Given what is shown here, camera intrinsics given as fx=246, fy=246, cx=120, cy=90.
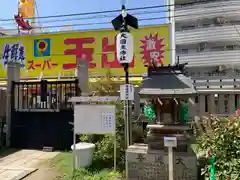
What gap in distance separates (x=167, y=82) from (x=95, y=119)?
2.17 meters

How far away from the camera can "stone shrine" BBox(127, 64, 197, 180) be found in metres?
5.11

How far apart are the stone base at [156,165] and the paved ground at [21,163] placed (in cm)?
289

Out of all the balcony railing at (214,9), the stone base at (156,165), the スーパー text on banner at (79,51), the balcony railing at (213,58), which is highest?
the balcony railing at (214,9)

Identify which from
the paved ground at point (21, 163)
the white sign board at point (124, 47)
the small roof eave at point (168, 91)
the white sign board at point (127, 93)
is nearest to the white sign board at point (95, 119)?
the white sign board at point (127, 93)

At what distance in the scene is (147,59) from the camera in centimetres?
1363

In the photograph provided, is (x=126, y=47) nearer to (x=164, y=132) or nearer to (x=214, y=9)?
(x=164, y=132)

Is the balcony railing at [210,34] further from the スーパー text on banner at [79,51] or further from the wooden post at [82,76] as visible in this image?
the wooden post at [82,76]

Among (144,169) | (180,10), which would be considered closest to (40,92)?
(144,169)

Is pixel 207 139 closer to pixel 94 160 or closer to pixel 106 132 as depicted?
pixel 106 132

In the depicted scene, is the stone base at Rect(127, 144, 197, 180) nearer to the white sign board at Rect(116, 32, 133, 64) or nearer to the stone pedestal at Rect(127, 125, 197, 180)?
the stone pedestal at Rect(127, 125, 197, 180)

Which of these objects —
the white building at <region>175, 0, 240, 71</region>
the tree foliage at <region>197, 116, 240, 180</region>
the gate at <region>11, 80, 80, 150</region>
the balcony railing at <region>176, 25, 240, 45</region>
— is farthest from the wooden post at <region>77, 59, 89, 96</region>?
the balcony railing at <region>176, 25, 240, 45</region>

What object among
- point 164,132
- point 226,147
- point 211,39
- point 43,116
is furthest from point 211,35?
point 226,147

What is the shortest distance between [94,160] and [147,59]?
26.1 feet

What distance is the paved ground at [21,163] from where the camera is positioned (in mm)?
6359
